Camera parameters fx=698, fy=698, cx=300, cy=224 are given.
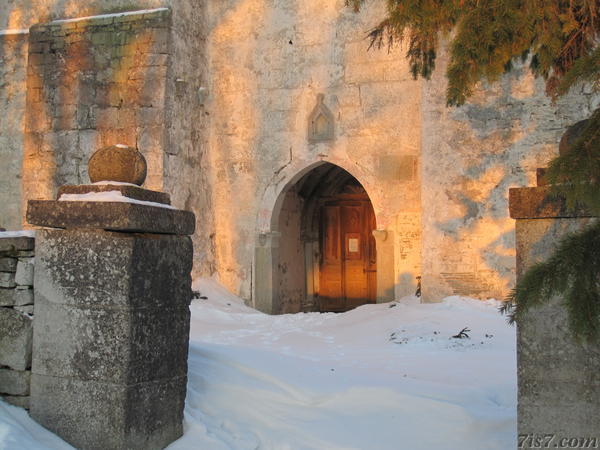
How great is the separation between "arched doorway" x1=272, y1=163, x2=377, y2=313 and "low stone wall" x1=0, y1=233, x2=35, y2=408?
7708 millimetres

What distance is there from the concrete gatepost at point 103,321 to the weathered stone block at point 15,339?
0.06m

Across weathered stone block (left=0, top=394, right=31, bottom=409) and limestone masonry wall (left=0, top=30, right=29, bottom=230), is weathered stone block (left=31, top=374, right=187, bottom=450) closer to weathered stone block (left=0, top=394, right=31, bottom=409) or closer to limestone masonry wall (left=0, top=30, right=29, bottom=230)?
weathered stone block (left=0, top=394, right=31, bottom=409)

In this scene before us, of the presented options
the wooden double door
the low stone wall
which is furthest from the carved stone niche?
the low stone wall

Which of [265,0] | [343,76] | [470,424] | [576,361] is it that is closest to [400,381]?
[470,424]

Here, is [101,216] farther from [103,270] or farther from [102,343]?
[102,343]

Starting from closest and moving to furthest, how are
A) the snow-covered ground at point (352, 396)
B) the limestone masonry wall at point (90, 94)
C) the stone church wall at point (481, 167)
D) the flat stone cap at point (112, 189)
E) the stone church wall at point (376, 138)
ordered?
the flat stone cap at point (112, 189) → the snow-covered ground at point (352, 396) → the stone church wall at point (481, 167) → the stone church wall at point (376, 138) → the limestone masonry wall at point (90, 94)

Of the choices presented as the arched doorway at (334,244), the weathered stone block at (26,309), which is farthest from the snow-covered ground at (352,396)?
the arched doorway at (334,244)

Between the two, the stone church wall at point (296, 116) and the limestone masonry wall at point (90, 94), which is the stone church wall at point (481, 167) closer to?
the stone church wall at point (296, 116)

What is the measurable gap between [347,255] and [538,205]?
29.2 feet

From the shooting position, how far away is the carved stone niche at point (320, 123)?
970 centimetres

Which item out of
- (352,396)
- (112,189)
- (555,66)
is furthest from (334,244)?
(112,189)

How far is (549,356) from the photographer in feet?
10.5

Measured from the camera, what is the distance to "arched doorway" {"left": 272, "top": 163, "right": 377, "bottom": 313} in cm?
1161

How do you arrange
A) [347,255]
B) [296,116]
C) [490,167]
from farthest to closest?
[347,255]
[296,116]
[490,167]
